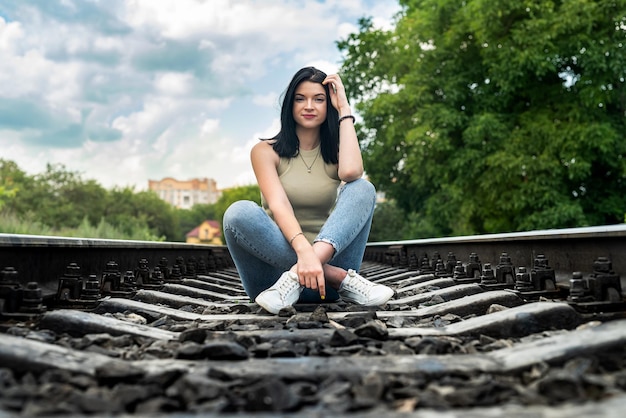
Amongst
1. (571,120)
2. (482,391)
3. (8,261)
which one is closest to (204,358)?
(482,391)

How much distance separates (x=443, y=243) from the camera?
6344 mm

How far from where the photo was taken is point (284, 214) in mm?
3125

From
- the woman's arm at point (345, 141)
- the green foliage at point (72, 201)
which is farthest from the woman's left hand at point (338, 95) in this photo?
the green foliage at point (72, 201)

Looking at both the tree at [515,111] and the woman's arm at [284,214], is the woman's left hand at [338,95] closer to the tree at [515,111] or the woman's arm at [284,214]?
the woman's arm at [284,214]

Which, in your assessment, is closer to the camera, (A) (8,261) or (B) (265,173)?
(A) (8,261)

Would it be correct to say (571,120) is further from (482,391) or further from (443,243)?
(482,391)

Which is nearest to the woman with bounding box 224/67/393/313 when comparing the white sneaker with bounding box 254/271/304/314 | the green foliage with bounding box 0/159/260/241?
the white sneaker with bounding box 254/271/304/314

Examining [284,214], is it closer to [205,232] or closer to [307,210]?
[307,210]

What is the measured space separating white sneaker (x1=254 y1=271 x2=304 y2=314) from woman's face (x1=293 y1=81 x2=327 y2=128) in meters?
0.91

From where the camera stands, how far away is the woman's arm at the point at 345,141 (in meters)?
3.28

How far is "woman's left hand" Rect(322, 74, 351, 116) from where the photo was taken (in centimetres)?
341

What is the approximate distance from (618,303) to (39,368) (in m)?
2.07

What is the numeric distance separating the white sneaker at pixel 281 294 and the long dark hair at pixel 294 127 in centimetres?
81

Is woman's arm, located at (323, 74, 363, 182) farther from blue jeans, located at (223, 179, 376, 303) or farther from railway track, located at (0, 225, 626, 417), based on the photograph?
railway track, located at (0, 225, 626, 417)
